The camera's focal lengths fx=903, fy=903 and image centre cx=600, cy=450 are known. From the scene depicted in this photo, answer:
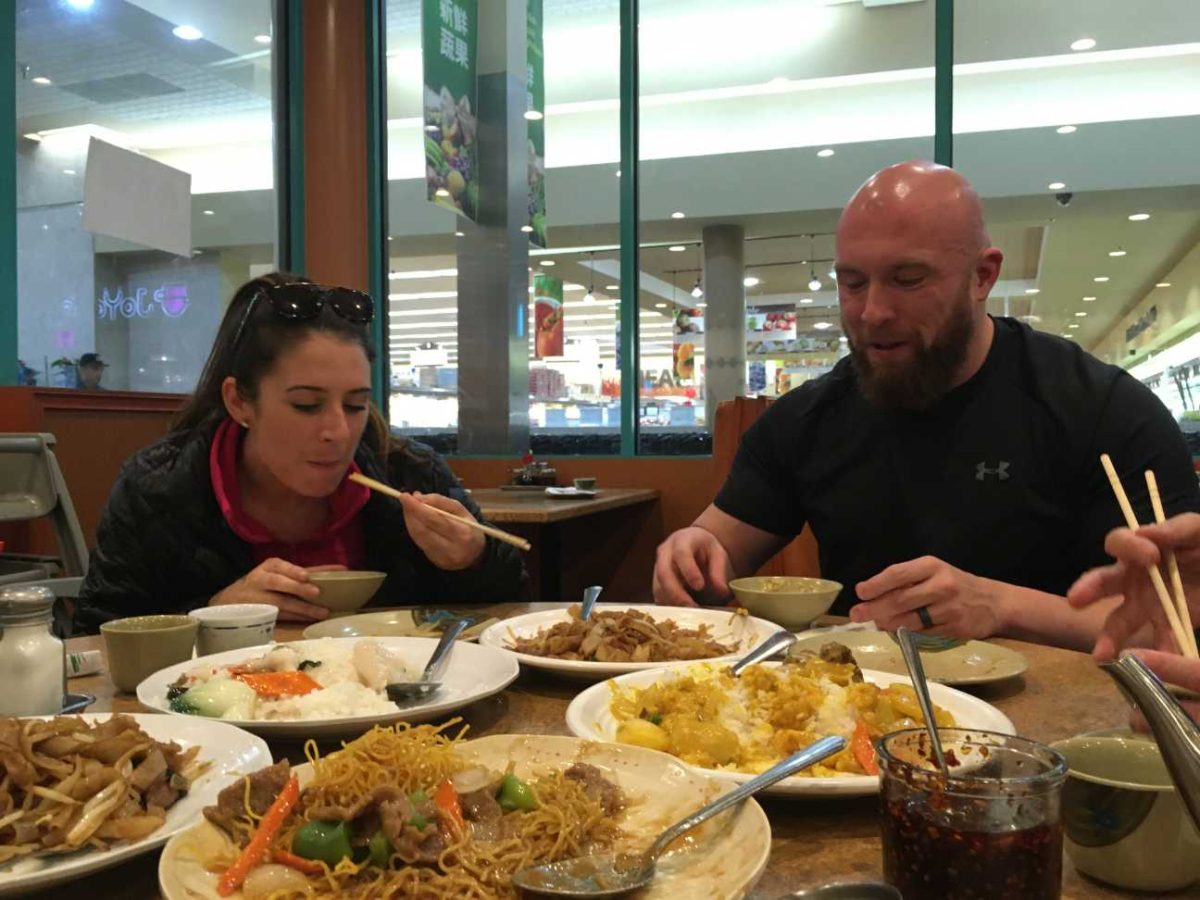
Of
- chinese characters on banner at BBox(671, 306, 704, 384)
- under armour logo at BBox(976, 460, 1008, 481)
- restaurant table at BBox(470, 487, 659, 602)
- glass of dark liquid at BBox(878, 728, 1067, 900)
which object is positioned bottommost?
restaurant table at BBox(470, 487, 659, 602)

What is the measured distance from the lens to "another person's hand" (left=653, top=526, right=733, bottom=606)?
1.91 metres

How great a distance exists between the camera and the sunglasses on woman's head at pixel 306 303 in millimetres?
2064

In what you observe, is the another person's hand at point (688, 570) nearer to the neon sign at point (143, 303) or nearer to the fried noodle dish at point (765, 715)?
the fried noodle dish at point (765, 715)

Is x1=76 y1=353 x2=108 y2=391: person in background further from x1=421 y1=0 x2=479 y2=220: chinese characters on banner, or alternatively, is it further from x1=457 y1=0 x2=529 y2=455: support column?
x1=457 y1=0 x2=529 y2=455: support column

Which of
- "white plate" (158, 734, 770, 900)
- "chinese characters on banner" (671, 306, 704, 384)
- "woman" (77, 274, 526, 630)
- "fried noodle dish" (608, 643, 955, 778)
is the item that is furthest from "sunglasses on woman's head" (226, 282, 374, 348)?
"chinese characters on banner" (671, 306, 704, 384)

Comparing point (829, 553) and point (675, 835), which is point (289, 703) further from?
point (829, 553)

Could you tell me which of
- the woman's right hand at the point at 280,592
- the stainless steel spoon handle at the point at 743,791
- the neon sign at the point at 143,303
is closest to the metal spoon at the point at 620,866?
the stainless steel spoon handle at the point at 743,791

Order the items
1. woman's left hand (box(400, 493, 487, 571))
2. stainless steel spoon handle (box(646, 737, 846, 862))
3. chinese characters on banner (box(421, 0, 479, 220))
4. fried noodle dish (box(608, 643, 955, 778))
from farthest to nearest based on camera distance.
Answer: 1. chinese characters on banner (box(421, 0, 479, 220))
2. woman's left hand (box(400, 493, 487, 571))
3. fried noodle dish (box(608, 643, 955, 778))
4. stainless steel spoon handle (box(646, 737, 846, 862))

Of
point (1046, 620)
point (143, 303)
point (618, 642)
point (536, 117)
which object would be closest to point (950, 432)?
point (1046, 620)

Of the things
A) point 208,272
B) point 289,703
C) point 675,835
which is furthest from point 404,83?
point 675,835

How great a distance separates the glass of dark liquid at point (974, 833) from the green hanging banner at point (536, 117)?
5.76 meters

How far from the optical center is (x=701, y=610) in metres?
1.71

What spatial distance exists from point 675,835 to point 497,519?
281 centimetres

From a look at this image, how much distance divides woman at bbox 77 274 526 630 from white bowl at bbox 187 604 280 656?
46 centimetres
